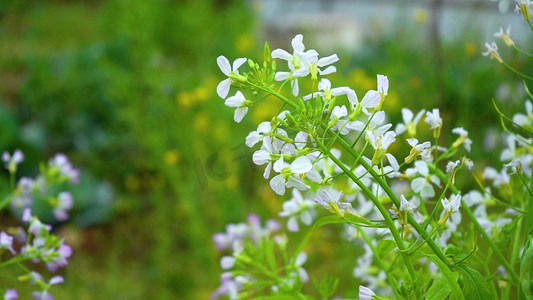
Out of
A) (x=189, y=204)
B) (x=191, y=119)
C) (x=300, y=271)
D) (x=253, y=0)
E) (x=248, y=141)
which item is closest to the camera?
(x=248, y=141)

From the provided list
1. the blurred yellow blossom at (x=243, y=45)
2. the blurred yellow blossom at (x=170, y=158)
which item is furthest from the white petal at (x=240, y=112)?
the blurred yellow blossom at (x=243, y=45)

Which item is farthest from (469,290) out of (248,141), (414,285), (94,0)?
(94,0)

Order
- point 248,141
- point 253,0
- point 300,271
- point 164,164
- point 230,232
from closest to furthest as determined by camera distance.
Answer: point 248,141 → point 300,271 → point 230,232 → point 164,164 → point 253,0

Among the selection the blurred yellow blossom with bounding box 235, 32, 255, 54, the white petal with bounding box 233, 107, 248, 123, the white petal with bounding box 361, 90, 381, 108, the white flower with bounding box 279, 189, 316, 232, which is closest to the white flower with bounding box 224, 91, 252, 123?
the white petal with bounding box 233, 107, 248, 123

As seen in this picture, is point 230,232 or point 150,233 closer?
point 230,232

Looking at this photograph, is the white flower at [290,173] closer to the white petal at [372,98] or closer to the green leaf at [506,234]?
the white petal at [372,98]

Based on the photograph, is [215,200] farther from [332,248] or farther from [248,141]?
[248,141]

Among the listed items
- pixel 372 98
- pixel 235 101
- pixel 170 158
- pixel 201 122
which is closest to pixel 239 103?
pixel 235 101
